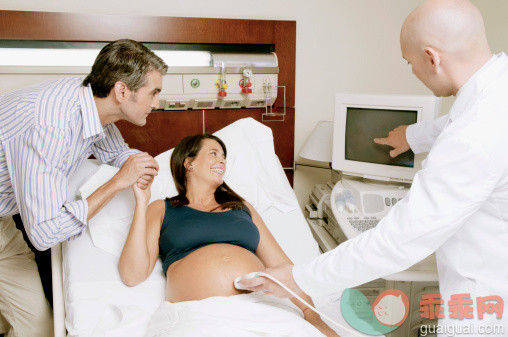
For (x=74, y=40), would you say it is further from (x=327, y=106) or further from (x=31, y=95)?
(x=327, y=106)

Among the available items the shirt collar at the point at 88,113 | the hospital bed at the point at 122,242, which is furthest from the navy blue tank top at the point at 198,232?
the shirt collar at the point at 88,113

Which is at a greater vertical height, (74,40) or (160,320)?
(74,40)

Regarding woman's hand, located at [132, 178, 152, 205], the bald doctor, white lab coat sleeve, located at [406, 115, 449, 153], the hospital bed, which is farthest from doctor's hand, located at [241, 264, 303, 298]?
white lab coat sleeve, located at [406, 115, 449, 153]

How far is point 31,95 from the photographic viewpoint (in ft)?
4.91

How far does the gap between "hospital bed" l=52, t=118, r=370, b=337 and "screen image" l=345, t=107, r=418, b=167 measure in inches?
17.5

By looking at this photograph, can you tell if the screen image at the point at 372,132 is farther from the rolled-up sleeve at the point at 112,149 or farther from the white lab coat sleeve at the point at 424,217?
the rolled-up sleeve at the point at 112,149

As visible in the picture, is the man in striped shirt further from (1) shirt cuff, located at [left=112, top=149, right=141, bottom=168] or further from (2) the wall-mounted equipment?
(2) the wall-mounted equipment

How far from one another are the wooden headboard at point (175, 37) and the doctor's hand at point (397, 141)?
2.86 feet

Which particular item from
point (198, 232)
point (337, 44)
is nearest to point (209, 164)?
point (198, 232)

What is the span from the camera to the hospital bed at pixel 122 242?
1515 mm

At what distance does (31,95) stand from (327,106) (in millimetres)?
1969

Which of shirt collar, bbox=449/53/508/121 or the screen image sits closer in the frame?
shirt collar, bbox=449/53/508/121

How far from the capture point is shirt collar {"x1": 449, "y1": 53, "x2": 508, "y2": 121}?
1.12m

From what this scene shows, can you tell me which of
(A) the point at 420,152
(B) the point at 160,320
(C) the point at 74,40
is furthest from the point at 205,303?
(C) the point at 74,40
